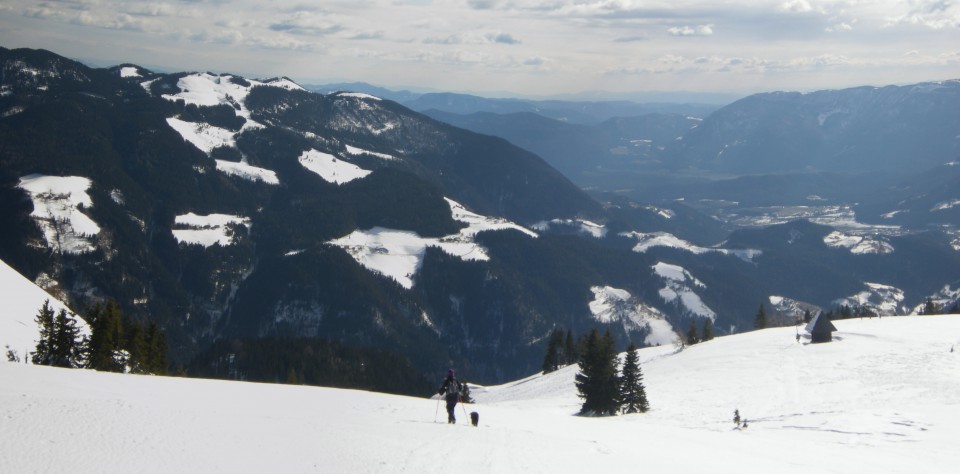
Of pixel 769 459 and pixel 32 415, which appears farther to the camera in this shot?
pixel 769 459

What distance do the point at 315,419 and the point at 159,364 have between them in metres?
58.0

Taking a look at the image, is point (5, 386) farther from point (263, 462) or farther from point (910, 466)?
point (910, 466)

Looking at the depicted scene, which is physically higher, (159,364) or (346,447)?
(346,447)

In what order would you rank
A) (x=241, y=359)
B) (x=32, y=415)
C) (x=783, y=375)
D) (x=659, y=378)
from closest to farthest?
(x=32, y=415) < (x=783, y=375) < (x=659, y=378) < (x=241, y=359)

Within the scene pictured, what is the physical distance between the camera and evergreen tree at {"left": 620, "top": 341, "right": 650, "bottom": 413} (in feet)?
172

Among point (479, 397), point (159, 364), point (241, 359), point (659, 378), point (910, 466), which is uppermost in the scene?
point (910, 466)

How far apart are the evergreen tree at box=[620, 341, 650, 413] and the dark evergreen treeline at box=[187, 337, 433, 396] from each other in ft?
233

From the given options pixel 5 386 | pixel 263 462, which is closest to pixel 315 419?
pixel 263 462

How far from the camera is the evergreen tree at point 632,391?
52531 millimetres

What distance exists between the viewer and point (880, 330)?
67.6 metres

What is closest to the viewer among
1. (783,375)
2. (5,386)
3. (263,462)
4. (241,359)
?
(263,462)

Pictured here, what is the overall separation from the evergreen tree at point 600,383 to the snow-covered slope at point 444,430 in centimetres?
384

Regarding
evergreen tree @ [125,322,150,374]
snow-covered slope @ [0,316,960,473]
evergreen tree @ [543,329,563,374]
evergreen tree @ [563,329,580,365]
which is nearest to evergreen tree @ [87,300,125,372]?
evergreen tree @ [125,322,150,374]

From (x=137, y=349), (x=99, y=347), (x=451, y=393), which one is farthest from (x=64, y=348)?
(x=451, y=393)
